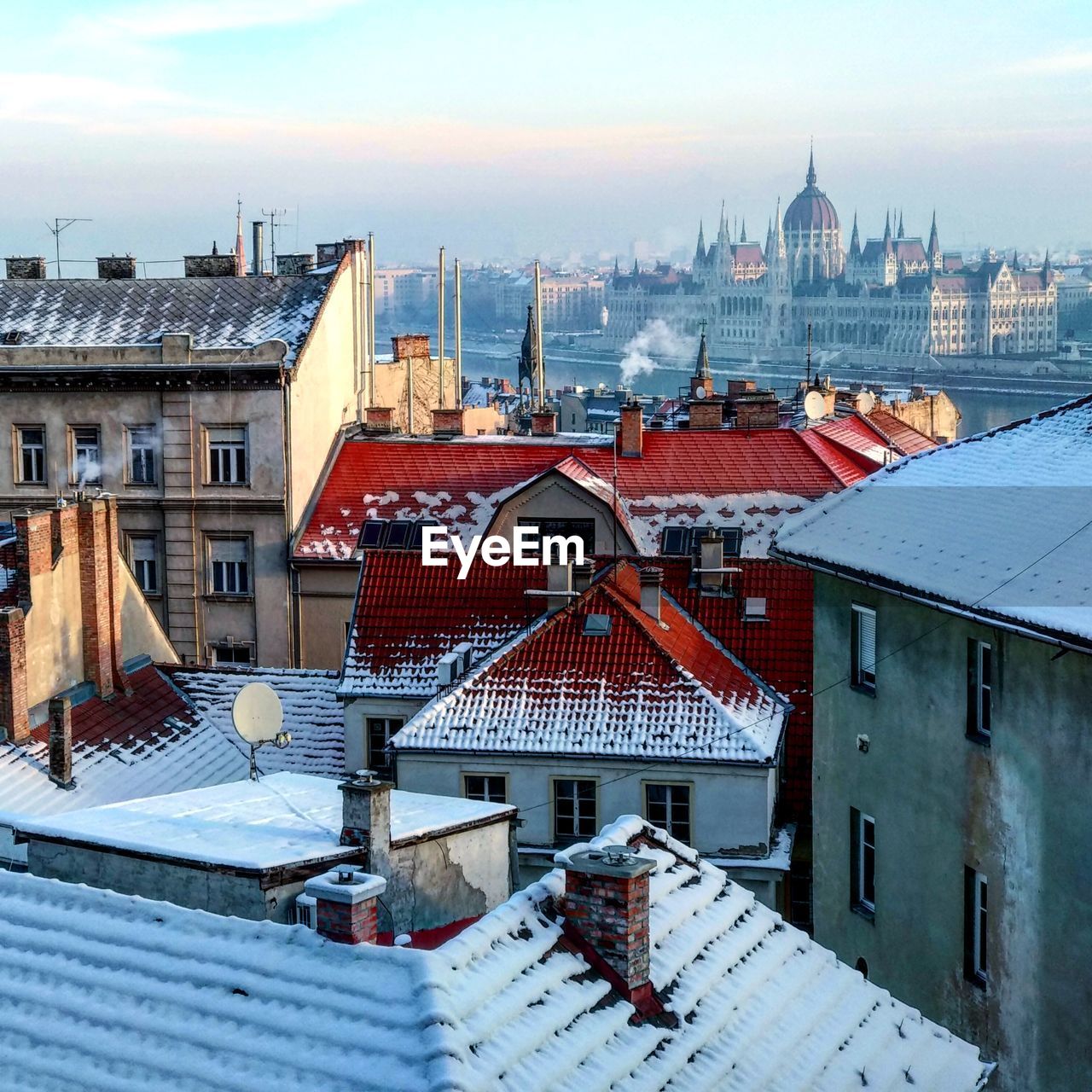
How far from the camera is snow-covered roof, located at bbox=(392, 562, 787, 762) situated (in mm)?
21094

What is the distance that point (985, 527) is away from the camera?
1528cm

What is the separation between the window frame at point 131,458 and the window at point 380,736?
47.0ft

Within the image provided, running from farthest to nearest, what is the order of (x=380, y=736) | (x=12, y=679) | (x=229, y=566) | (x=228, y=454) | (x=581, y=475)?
(x=229, y=566), (x=228, y=454), (x=581, y=475), (x=380, y=736), (x=12, y=679)

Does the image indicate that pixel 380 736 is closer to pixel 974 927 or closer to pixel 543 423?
pixel 974 927

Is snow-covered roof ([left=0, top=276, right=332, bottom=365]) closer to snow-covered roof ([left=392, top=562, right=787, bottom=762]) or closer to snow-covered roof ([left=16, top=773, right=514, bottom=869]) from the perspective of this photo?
snow-covered roof ([left=392, top=562, right=787, bottom=762])

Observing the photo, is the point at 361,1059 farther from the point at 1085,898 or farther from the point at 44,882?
the point at 1085,898

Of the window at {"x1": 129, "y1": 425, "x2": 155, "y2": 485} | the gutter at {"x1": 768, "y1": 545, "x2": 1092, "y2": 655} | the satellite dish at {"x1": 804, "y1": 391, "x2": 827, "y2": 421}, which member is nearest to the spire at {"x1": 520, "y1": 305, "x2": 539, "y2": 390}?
the satellite dish at {"x1": 804, "y1": 391, "x2": 827, "y2": 421}

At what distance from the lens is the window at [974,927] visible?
14.9 metres

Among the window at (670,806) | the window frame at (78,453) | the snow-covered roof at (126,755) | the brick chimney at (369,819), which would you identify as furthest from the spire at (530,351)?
the brick chimney at (369,819)

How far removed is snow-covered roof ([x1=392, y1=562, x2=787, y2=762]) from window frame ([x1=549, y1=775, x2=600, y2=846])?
437 mm

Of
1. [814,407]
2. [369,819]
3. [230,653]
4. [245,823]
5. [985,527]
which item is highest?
A: [814,407]

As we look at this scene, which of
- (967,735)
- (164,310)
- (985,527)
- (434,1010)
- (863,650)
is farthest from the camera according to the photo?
(164,310)

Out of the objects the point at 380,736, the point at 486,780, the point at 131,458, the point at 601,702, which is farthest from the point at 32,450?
the point at 601,702

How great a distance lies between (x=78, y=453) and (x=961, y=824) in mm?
25421
